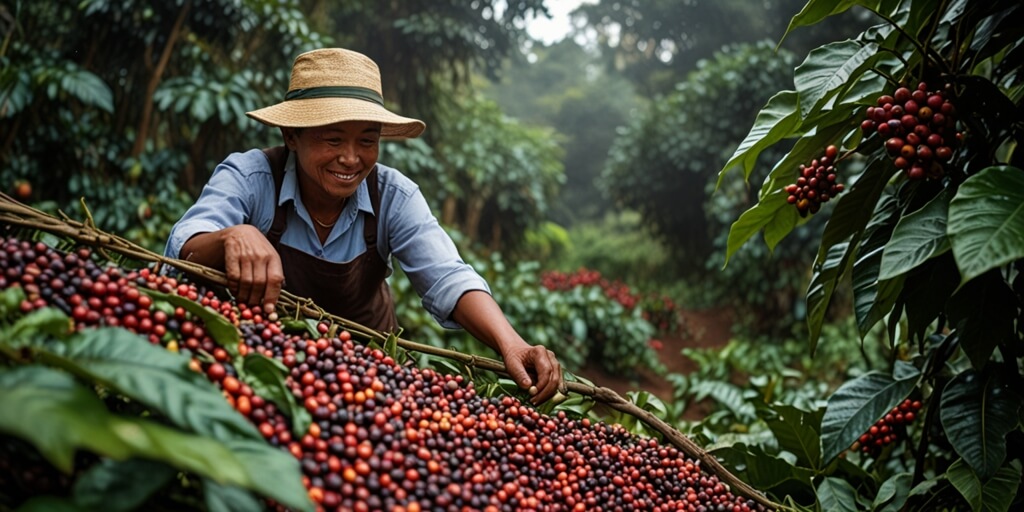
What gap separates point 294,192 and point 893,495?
64.8 inches

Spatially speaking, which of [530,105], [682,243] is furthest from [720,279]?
[530,105]

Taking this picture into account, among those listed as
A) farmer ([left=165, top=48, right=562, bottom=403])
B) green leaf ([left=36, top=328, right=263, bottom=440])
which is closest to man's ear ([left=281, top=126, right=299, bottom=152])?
farmer ([left=165, top=48, right=562, bottom=403])

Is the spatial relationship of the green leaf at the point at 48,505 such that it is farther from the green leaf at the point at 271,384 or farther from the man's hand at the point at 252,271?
the man's hand at the point at 252,271

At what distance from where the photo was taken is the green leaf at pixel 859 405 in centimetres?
152

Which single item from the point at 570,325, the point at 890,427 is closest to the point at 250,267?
the point at 890,427

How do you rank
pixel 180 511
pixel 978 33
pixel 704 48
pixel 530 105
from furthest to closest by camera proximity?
pixel 530 105, pixel 704 48, pixel 978 33, pixel 180 511

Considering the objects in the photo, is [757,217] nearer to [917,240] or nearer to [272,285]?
[917,240]

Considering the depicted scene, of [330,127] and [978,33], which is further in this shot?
[330,127]

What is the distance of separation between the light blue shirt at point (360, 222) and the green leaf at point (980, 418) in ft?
3.49

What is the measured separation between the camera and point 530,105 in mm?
23344

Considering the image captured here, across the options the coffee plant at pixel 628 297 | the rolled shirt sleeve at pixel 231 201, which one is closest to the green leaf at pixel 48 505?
the rolled shirt sleeve at pixel 231 201

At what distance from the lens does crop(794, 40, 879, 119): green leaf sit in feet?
4.50

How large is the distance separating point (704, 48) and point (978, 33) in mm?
15906

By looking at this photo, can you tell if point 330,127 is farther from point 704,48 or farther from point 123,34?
point 704,48
